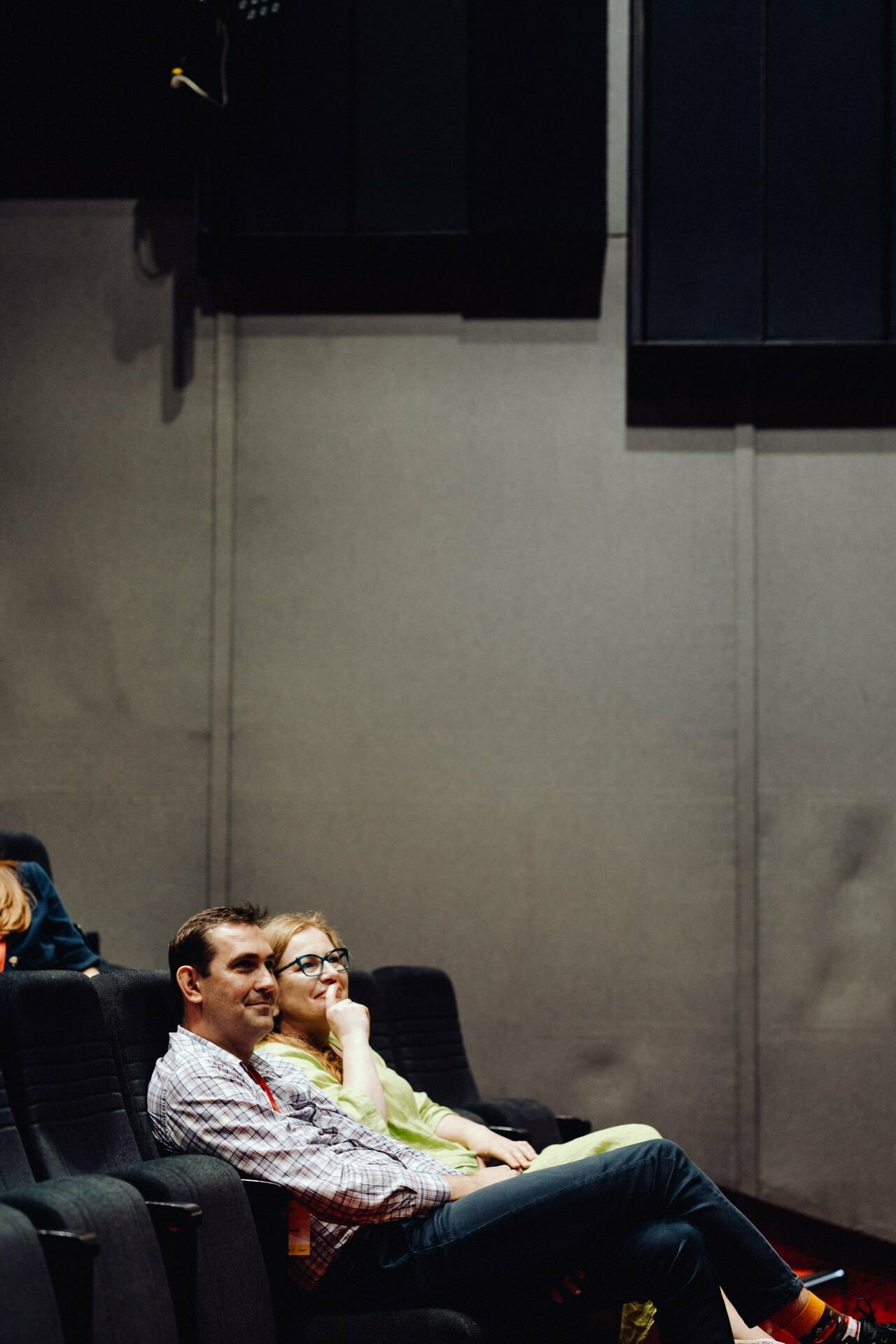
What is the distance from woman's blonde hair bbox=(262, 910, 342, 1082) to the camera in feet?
7.08

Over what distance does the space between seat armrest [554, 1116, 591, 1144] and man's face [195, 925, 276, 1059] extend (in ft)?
3.82

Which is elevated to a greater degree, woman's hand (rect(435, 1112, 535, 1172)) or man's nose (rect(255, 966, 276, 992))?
man's nose (rect(255, 966, 276, 992))

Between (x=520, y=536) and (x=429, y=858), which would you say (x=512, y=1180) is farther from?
(x=520, y=536)

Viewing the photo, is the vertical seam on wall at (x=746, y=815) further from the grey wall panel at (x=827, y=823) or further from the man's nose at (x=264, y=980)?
the man's nose at (x=264, y=980)

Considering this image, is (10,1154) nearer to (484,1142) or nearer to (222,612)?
(484,1142)

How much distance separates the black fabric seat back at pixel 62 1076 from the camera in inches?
64.6

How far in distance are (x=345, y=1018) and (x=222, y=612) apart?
1729 mm

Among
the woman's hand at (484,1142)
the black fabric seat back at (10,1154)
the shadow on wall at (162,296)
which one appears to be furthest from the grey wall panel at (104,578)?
the black fabric seat back at (10,1154)

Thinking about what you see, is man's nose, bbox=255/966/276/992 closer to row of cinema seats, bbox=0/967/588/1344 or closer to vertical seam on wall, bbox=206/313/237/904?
row of cinema seats, bbox=0/967/588/1344

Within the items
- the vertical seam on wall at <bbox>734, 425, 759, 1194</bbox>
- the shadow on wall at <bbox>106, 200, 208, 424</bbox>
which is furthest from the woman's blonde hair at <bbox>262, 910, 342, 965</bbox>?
the shadow on wall at <bbox>106, 200, 208, 424</bbox>

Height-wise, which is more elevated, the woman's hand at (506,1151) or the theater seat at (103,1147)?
the theater seat at (103,1147)

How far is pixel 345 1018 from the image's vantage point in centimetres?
210

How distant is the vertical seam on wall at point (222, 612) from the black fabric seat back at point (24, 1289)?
7.25 ft

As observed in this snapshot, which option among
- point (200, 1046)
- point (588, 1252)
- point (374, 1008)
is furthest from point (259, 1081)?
point (374, 1008)
